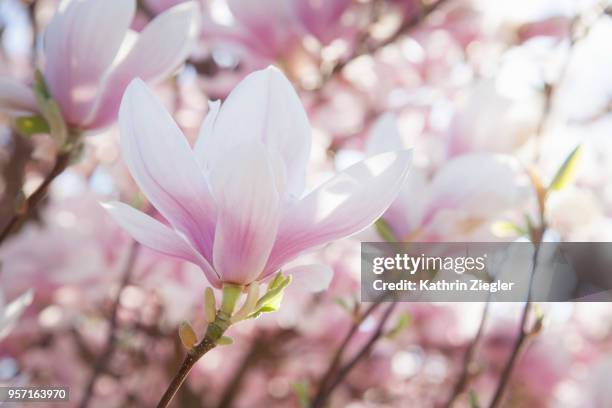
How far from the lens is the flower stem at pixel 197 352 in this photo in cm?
40

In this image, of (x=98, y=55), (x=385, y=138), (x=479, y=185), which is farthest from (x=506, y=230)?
(x=98, y=55)

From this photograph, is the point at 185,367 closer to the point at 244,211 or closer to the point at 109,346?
the point at 244,211

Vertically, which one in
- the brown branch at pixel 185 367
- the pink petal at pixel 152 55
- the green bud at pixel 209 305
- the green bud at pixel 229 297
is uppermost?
the pink petal at pixel 152 55

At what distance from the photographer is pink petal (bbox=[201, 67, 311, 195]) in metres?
0.45

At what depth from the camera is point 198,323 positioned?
1.28 m

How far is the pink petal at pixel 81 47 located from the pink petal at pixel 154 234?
201 millimetres

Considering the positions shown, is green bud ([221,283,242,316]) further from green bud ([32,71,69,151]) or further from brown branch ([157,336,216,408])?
green bud ([32,71,69,151])

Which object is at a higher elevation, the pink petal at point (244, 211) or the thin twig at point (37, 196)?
the pink petal at point (244, 211)

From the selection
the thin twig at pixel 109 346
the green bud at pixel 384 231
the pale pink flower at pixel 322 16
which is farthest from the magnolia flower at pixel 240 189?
the pale pink flower at pixel 322 16

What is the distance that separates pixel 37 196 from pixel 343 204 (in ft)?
0.95

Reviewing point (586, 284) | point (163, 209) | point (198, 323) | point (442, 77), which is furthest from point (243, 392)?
point (163, 209)

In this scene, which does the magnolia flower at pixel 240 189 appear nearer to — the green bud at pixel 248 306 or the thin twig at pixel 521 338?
the green bud at pixel 248 306

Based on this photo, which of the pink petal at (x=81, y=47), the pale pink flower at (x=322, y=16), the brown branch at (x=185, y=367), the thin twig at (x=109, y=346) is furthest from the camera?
the pale pink flower at (x=322, y=16)

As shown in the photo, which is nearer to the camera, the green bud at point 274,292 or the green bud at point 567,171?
the green bud at point 274,292
